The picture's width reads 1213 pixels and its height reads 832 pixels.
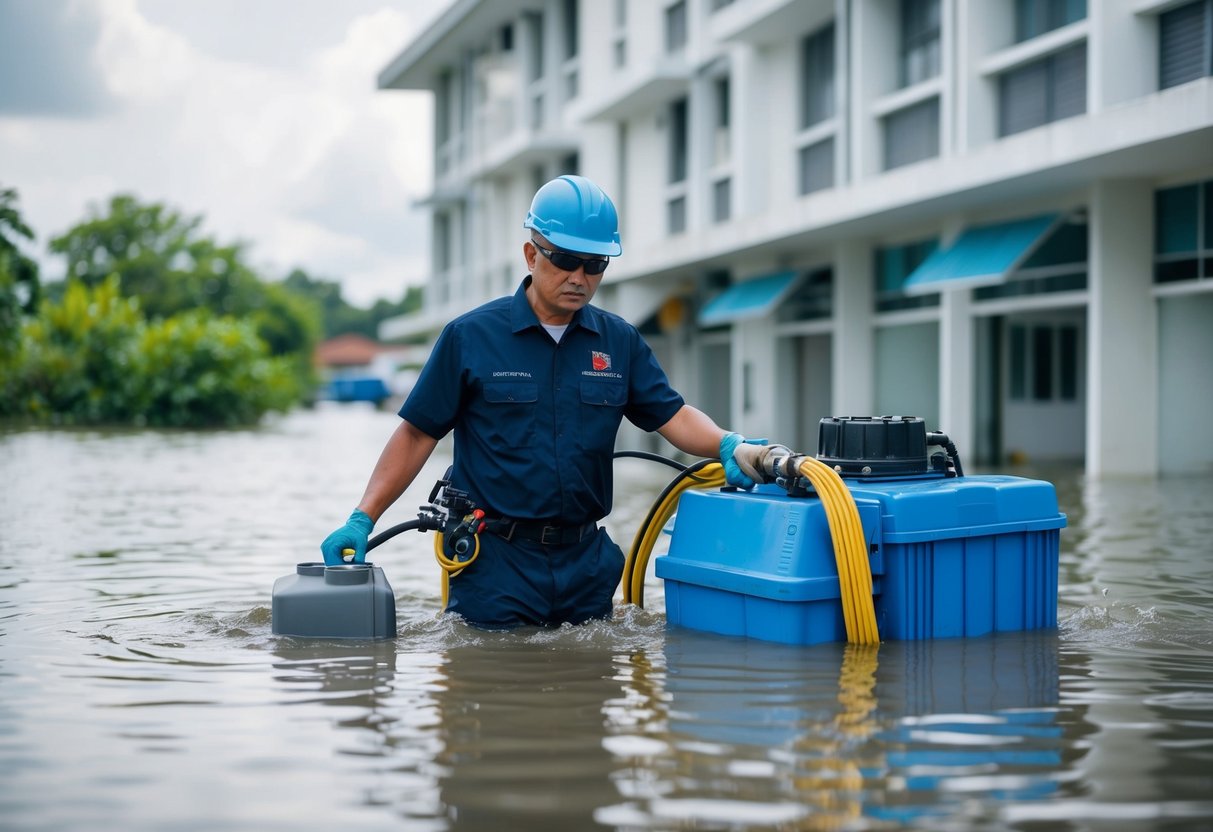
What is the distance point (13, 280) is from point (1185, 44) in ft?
74.3

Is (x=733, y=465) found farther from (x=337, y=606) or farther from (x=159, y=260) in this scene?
(x=159, y=260)

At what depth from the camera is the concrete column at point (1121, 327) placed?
1462cm

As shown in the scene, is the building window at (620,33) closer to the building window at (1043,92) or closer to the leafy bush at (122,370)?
the leafy bush at (122,370)

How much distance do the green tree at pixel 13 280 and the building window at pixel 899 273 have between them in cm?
1337

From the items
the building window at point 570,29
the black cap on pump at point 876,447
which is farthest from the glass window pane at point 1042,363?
the building window at point 570,29

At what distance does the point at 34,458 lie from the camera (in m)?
17.0

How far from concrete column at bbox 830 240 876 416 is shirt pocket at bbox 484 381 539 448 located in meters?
15.6

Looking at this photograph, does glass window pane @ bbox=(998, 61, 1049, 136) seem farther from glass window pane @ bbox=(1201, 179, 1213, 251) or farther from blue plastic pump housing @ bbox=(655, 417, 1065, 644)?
blue plastic pump housing @ bbox=(655, 417, 1065, 644)

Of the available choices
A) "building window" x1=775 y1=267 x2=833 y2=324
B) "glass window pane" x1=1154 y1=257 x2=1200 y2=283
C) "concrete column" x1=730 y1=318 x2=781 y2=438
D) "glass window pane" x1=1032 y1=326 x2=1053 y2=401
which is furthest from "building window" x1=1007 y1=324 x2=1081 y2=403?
"concrete column" x1=730 y1=318 x2=781 y2=438

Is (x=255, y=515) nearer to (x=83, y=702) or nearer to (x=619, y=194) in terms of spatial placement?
(x=83, y=702)

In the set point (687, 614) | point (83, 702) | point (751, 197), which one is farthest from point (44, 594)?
point (751, 197)

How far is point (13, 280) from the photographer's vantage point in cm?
2772

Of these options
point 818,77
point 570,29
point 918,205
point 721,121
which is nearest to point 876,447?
point 918,205

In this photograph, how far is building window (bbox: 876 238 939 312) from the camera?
18.6 metres
